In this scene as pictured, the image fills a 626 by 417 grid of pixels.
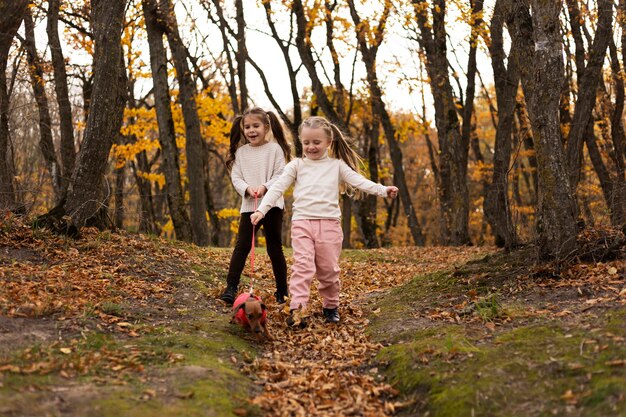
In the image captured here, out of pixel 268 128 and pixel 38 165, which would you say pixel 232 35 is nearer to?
pixel 38 165

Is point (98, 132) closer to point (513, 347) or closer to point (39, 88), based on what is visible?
point (513, 347)

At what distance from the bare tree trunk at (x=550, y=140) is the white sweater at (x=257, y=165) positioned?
2.70 meters

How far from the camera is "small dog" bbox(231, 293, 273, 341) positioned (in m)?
5.14

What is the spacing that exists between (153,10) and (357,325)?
984cm

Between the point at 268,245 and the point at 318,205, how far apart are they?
0.96 meters

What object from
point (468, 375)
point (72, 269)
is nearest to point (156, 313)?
point (72, 269)

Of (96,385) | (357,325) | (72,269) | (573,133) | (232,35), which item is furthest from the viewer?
(232,35)

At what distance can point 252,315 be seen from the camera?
203 inches

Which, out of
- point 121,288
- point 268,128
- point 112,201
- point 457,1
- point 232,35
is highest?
point 232,35

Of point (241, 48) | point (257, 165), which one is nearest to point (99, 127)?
point (257, 165)

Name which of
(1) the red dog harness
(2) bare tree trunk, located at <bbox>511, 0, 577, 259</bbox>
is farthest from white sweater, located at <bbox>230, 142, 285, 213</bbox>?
(2) bare tree trunk, located at <bbox>511, 0, 577, 259</bbox>

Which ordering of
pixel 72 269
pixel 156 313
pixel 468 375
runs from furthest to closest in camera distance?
pixel 72 269 < pixel 156 313 < pixel 468 375

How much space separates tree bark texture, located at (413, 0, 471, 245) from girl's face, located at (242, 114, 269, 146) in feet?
31.5

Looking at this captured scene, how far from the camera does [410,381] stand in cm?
416
